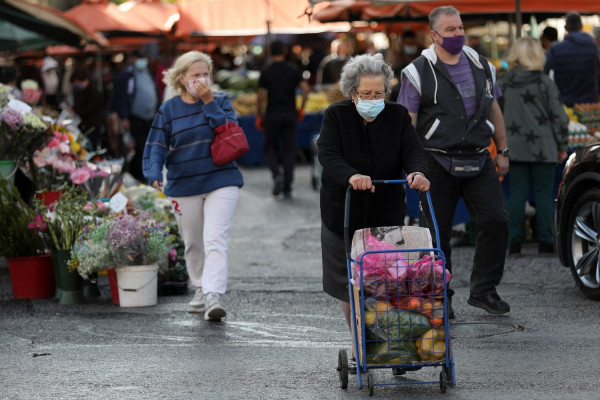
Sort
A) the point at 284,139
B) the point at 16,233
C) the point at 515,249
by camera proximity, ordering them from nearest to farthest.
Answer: the point at 16,233 < the point at 515,249 < the point at 284,139

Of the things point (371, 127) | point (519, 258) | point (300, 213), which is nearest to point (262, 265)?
point (519, 258)

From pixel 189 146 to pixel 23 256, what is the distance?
6.81 ft

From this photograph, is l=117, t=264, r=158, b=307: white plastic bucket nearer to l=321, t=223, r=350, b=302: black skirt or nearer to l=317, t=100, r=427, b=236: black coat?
l=321, t=223, r=350, b=302: black skirt

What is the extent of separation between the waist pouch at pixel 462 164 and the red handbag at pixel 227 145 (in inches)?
56.1

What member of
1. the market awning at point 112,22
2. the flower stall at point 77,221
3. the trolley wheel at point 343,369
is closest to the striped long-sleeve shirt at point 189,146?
the flower stall at point 77,221

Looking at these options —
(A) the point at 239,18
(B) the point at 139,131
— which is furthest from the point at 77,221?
(A) the point at 239,18

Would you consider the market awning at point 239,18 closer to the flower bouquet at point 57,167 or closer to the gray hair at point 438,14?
the flower bouquet at point 57,167

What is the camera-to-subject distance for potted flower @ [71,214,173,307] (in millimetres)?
8828

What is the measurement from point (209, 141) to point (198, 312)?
1.31m

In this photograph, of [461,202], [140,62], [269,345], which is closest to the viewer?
[269,345]

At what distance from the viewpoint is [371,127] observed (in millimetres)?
6195

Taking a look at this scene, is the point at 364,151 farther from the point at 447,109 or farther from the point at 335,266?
the point at 447,109

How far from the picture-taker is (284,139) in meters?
17.1

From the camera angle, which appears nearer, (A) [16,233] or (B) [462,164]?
(B) [462,164]
